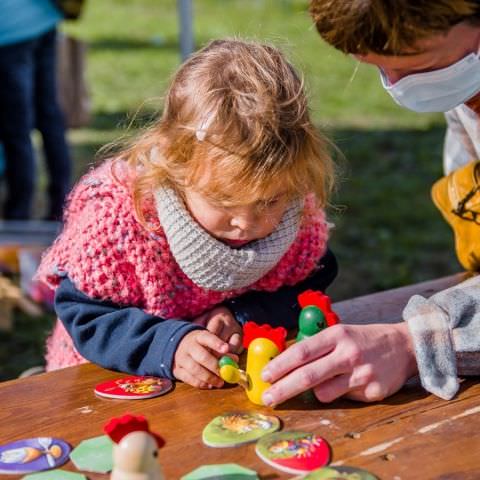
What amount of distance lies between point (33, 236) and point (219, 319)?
2.64 meters

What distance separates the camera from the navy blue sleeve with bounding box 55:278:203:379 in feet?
5.74

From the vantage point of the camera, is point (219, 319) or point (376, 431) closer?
point (376, 431)

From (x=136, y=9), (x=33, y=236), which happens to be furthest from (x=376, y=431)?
(x=136, y=9)

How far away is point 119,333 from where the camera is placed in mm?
1809

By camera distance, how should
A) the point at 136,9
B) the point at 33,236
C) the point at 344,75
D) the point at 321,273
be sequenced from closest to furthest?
the point at 321,273
the point at 33,236
the point at 344,75
the point at 136,9

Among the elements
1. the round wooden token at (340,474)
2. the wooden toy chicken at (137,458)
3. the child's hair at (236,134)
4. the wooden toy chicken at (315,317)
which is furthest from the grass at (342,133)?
the wooden toy chicken at (137,458)

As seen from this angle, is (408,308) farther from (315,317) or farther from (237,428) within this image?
(237,428)

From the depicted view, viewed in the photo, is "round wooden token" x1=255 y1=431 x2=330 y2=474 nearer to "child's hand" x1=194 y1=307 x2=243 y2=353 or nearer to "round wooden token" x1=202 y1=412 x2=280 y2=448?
"round wooden token" x1=202 y1=412 x2=280 y2=448

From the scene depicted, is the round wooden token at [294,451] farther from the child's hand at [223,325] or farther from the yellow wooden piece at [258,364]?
the child's hand at [223,325]

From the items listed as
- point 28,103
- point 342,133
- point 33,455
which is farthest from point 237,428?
point 342,133

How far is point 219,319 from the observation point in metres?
1.95

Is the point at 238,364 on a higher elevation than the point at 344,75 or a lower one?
higher

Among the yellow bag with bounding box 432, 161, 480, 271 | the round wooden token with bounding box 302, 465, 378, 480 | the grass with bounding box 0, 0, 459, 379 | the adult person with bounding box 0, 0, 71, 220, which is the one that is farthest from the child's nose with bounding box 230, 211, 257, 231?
the adult person with bounding box 0, 0, 71, 220

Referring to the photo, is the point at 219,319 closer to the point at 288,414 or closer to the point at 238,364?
the point at 238,364
